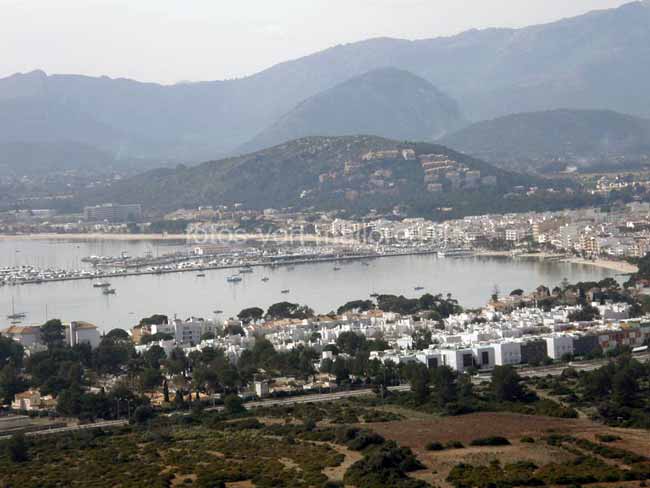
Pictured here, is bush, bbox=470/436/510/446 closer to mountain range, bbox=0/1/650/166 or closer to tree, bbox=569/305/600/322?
tree, bbox=569/305/600/322

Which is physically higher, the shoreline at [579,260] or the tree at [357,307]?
the shoreline at [579,260]

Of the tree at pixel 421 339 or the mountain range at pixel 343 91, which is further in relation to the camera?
the mountain range at pixel 343 91

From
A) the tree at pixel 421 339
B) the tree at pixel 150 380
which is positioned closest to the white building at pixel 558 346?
the tree at pixel 421 339

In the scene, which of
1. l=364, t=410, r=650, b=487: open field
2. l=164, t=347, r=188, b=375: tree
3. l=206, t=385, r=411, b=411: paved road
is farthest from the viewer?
l=164, t=347, r=188, b=375: tree

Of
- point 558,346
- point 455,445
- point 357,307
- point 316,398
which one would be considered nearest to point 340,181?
point 357,307

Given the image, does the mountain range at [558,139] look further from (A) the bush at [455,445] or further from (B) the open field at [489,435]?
(A) the bush at [455,445]

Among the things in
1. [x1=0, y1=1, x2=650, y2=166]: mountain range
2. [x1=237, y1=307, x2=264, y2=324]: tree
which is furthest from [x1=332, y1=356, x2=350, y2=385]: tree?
[x1=0, y1=1, x2=650, y2=166]: mountain range
